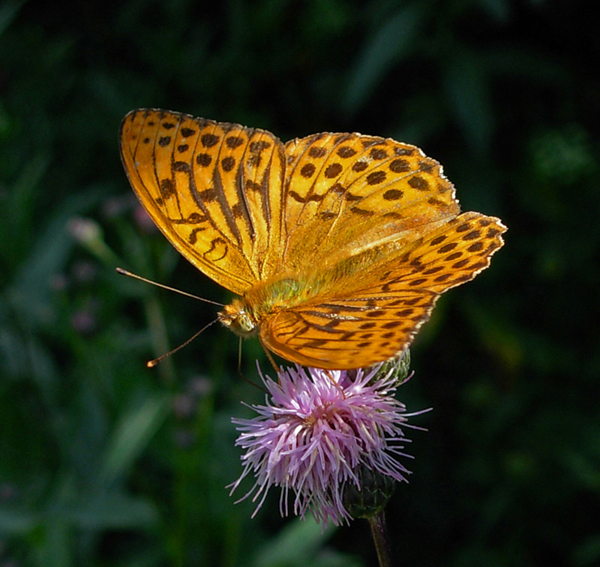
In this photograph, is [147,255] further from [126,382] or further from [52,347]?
[52,347]

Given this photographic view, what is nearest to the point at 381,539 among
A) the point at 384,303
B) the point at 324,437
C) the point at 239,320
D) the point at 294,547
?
the point at 324,437

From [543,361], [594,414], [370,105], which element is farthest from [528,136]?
[594,414]

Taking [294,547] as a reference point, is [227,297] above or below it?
above

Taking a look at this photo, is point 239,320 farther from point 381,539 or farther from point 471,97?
point 471,97

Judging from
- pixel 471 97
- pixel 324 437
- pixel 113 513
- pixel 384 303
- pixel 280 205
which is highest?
pixel 471 97

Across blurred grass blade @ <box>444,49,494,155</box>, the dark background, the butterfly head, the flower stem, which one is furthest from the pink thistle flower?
blurred grass blade @ <box>444,49,494,155</box>

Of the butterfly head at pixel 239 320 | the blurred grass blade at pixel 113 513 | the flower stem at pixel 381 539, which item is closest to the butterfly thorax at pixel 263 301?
the butterfly head at pixel 239 320
